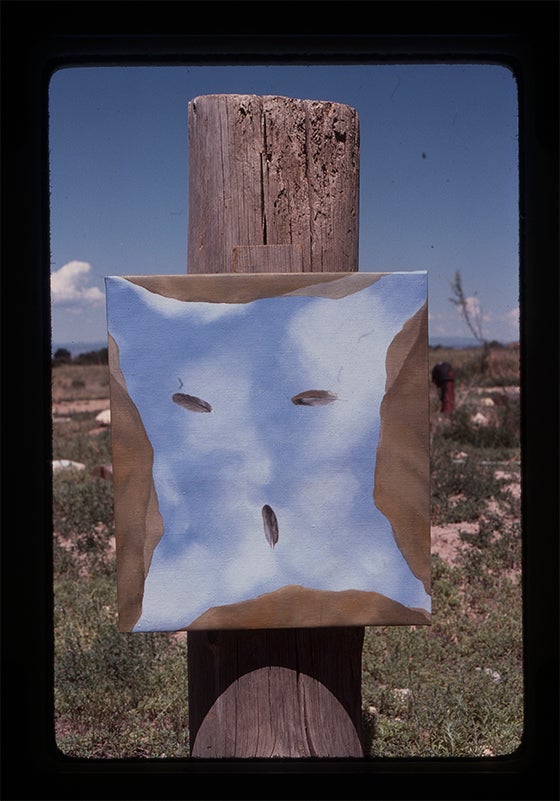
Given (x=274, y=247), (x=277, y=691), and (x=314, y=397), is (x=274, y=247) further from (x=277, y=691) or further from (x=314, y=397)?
(x=277, y=691)

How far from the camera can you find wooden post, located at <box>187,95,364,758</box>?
5.80 ft

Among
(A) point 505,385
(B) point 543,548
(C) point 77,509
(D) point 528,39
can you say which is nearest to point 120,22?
(D) point 528,39

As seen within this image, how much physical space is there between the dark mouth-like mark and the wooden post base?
0.81 feet

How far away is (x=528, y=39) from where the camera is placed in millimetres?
1253

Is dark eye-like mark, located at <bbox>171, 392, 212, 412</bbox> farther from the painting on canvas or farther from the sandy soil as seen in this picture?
the sandy soil

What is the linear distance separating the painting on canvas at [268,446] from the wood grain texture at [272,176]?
185 mm

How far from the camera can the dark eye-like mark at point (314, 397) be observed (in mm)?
1650

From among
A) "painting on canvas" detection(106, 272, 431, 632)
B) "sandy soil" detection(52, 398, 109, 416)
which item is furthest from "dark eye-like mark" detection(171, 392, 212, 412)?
"sandy soil" detection(52, 398, 109, 416)

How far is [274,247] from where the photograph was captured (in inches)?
69.2

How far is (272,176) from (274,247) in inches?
6.7

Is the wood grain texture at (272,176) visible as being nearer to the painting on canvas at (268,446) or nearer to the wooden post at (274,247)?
the wooden post at (274,247)

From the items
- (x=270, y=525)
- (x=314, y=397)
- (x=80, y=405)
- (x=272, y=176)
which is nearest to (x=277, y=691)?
(x=270, y=525)

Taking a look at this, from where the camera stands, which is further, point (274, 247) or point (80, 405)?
point (80, 405)

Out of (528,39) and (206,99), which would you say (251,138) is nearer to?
(206,99)
